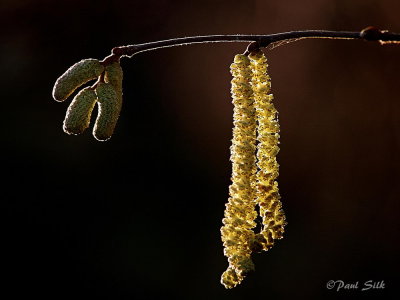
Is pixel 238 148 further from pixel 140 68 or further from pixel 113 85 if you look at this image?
pixel 140 68

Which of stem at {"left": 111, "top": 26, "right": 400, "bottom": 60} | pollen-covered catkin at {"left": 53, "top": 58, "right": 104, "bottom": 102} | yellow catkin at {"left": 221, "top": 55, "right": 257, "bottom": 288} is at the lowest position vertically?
yellow catkin at {"left": 221, "top": 55, "right": 257, "bottom": 288}

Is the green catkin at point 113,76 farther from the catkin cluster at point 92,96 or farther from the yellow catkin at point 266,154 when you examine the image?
the yellow catkin at point 266,154

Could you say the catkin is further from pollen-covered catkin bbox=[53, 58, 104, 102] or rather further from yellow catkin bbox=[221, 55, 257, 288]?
yellow catkin bbox=[221, 55, 257, 288]

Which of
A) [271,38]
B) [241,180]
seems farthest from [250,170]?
[271,38]

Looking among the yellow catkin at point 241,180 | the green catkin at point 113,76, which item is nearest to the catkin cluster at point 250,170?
the yellow catkin at point 241,180

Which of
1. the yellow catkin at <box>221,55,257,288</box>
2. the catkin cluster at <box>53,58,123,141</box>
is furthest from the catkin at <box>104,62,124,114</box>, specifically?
the yellow catkin at <box>221,55,257,288</box>

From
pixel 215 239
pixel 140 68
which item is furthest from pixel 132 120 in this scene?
pixel 215 239
